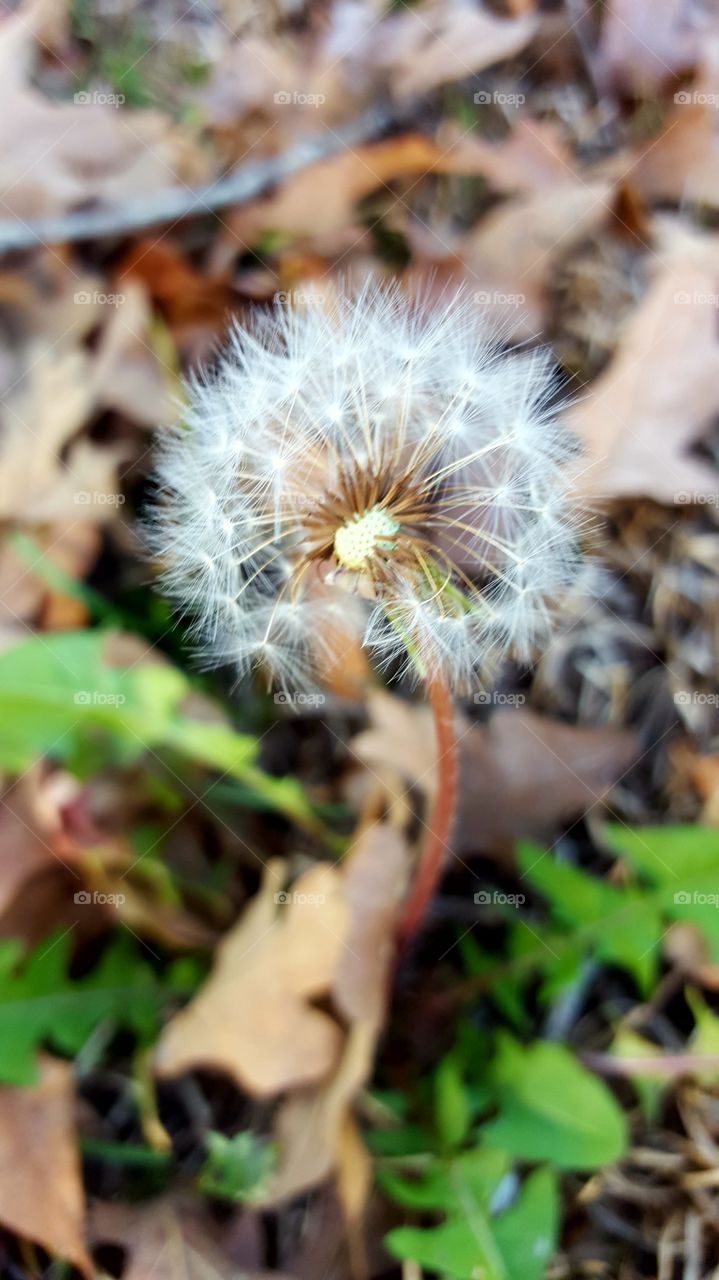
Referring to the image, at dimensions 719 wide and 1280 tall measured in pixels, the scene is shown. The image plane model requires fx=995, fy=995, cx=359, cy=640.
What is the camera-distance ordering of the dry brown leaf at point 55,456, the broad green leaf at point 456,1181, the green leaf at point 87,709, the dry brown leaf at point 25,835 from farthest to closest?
the dry brown leaf at point 55,456 → the dry brown leaf at point 25,835 → the green leaf at point 87,709 → the broad green leaf at point 456,1181

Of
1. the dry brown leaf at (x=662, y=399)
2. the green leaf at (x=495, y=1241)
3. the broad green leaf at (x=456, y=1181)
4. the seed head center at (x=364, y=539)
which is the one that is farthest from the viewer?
the dry brown leaf at (x=662, y=399)

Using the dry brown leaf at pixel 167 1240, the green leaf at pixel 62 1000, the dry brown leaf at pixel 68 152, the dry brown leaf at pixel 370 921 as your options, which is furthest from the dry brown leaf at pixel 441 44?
the dry brown leaf at pixel 167 1240

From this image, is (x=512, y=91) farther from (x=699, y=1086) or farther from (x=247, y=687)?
(x=699, y=1086)

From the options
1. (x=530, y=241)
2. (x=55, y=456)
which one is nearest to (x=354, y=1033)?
(x=55, y=456)

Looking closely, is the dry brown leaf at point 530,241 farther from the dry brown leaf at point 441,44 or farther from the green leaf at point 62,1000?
the green leaf at point 62,1000

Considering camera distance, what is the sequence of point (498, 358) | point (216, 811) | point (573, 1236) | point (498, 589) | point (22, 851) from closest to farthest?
point (498, 589) < point (498, 358) < point (573, 1236) < point (22, 851) < point (216, 811)

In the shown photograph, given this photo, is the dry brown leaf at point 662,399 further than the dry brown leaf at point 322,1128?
Yes

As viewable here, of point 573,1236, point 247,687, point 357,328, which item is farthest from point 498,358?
point 573,1236
